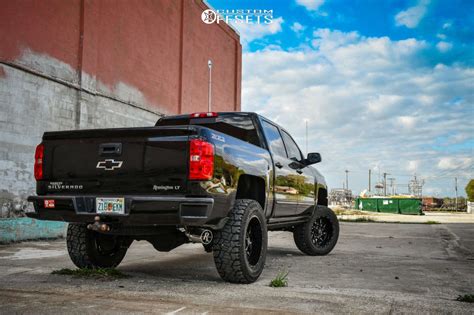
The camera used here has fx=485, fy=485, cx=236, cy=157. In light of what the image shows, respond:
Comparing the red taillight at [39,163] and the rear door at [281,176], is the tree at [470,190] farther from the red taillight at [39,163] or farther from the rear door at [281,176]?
the red taillight at [39,163]

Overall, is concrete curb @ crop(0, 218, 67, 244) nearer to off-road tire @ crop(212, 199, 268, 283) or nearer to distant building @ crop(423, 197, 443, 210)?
off-road tire @ crop(212, 199, 268, 283)

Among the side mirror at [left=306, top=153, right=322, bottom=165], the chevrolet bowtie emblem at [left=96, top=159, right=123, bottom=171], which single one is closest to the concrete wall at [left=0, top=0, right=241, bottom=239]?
the chevrolet bowtie emblem at [left=96, top=159, right=123, bottom=171]

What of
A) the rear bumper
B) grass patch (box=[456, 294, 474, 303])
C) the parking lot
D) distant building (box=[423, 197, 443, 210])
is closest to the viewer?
the parking lot

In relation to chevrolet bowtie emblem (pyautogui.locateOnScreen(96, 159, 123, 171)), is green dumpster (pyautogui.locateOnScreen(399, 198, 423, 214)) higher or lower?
lower

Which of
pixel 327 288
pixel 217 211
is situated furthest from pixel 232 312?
pixel 327 288

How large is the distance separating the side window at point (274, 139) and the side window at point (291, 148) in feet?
0.87

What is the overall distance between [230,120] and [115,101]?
9.14 metres

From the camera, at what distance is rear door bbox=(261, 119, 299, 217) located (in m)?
6.55

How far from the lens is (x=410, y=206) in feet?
150

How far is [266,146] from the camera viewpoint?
6.50m

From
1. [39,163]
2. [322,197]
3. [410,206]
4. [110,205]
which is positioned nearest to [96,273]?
[110,205]

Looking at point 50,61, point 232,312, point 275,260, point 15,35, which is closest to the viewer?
point 232,312

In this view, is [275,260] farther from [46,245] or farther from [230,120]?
[46,245]

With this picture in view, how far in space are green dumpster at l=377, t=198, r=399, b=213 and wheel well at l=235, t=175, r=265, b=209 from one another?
43.9 metres
